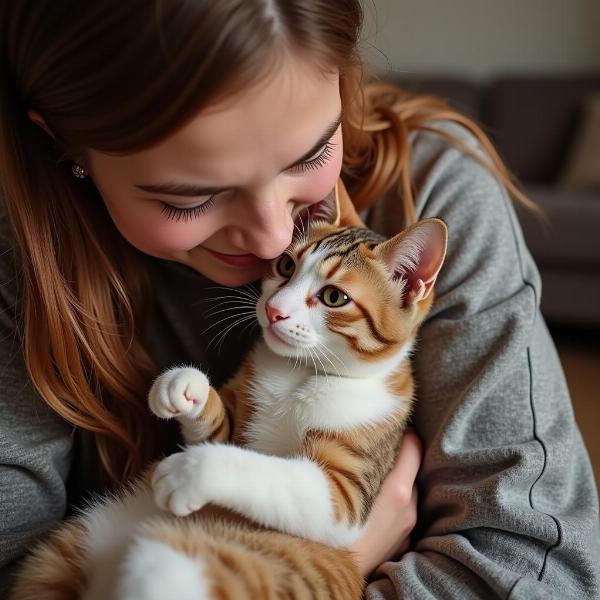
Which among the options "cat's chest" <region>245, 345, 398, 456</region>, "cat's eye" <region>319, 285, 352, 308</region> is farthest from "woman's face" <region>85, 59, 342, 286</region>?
"cat's chest" <region>245, 345, 398, 456</region>

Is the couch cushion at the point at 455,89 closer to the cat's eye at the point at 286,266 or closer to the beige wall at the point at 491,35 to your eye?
the beige wall at the point at 491,35

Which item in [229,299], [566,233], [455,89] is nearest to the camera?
[229,299]

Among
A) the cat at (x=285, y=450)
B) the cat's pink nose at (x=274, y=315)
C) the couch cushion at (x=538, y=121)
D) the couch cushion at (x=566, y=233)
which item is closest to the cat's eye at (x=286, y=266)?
the cat at (x=285, y=450)

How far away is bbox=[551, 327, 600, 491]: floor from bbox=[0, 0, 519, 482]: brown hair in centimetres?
122

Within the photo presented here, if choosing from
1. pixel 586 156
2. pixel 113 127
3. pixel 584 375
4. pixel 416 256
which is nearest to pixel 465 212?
pixel 416 256

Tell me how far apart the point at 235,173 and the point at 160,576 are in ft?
1.62

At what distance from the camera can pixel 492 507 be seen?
0.95m

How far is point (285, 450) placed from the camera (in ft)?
3.43

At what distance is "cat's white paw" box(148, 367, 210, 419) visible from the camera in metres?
0.95

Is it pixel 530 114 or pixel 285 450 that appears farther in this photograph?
pixel 530 114

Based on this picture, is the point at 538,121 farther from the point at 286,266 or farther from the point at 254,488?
the point at 254,488

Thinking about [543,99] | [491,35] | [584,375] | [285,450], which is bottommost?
[584,375]

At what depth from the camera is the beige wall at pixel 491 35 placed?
178 inches

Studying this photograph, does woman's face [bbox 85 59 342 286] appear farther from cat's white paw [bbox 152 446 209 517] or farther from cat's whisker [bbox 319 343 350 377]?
cat's white paw [bbox 152 446 209 517]
